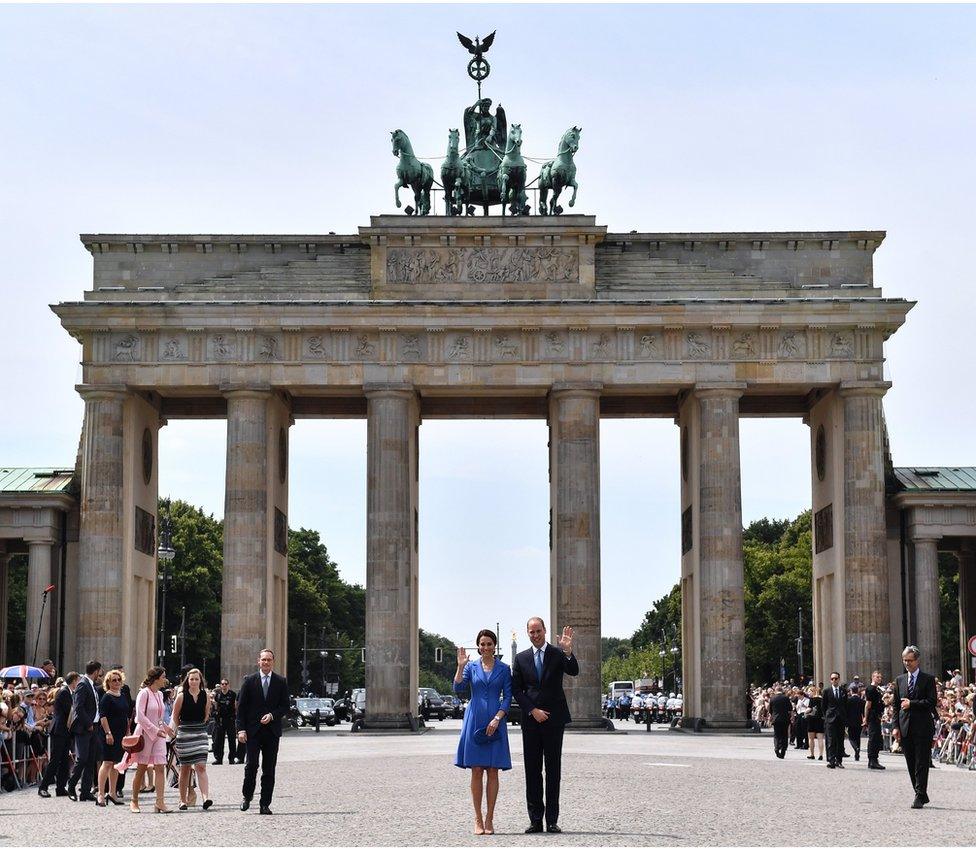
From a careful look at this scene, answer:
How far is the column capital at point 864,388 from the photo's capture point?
218ft

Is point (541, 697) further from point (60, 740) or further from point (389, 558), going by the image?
point (389, 558)

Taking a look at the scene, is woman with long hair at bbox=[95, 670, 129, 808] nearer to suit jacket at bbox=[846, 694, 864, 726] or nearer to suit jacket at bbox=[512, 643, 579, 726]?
suit jacket at bbox=[512, 643, 579, 726]

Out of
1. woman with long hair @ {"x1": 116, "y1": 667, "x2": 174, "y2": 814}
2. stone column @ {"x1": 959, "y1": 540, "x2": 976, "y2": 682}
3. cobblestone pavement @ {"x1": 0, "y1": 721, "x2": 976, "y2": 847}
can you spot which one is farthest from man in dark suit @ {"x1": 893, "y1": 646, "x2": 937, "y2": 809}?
stone column @ {"x1": 959, "y1": 540, "x2": 976, "y2": 682}

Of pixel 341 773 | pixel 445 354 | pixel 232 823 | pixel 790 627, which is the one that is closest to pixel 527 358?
pixel 445 354

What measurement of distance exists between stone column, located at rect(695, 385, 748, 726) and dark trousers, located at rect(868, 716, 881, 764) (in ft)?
81.1

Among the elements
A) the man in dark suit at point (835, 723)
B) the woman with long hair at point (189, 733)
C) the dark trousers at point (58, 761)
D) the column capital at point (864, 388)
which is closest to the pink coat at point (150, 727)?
the woman with long hair at point (189, 733)

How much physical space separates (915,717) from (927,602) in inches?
1659

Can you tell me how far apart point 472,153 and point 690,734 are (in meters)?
23.4

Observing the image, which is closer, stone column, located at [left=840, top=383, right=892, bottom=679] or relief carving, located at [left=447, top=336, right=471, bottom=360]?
stone column, located at [left=840, top=383, right=892, bottom=679]

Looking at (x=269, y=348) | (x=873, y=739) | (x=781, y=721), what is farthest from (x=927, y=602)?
(x=873, y=739)

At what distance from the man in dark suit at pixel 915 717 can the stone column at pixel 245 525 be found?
40.6m

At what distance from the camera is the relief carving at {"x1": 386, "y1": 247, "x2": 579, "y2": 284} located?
67.6 metres

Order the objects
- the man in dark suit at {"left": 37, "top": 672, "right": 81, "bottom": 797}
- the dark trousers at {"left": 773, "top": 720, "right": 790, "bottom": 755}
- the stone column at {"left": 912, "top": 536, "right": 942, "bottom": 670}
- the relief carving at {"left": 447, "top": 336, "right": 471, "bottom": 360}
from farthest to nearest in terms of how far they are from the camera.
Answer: the stone column at {"left": 912, "top": 536, "right": 942, "bottom": 670} < the relief carving at {"left": 447, "top": 336, "right": 471, "bottom": 360} < the dark trousers at {"left": 773, "top": 720, "right": 790, "bottom": 755} < the man in dark suit at {"left": 37, "top": 672, "right": 81, "bottom": 797}

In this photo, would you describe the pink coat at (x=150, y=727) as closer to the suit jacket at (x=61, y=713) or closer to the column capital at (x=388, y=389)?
the suit jacket at (x=61, y=713)
